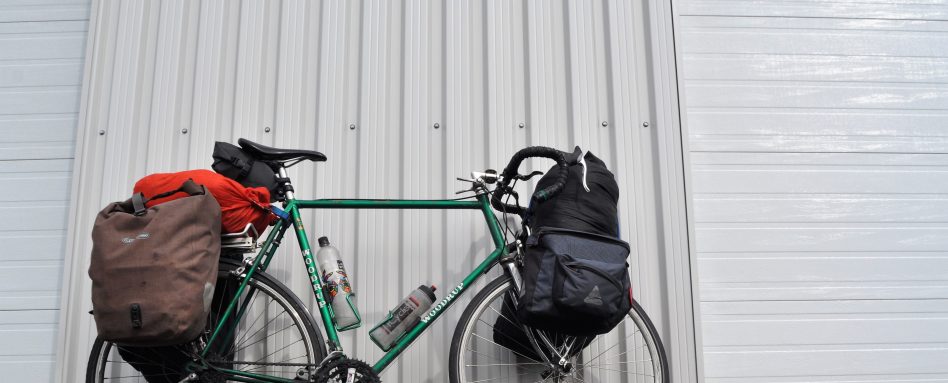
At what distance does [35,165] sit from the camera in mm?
3789

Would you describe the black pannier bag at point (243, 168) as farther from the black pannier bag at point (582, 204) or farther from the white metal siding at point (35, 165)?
the white metal siding at point (35, 165)

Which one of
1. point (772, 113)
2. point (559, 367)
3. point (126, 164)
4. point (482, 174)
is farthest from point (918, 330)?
point (126, 164)

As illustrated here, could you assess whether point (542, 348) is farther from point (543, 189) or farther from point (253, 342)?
point (253, 342)

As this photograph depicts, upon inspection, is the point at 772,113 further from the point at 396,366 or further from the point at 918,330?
the point at 396,366

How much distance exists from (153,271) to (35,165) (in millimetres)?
1757

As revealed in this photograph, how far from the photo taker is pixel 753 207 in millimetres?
3680

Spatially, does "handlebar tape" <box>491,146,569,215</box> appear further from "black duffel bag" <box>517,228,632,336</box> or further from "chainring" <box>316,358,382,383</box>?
"chainring" <box>316,358,382,383</box>

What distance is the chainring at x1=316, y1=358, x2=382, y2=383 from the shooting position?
2713 millimetres

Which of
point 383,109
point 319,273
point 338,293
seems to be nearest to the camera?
point 338,293

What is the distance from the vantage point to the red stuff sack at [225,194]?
9.28 feet

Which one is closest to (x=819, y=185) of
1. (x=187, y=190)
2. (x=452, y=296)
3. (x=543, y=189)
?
(x=543, y=189)

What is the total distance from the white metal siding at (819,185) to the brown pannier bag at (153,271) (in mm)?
2366

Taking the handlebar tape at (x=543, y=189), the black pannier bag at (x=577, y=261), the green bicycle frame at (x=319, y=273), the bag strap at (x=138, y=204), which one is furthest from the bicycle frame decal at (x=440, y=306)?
the bag strap at (x=138, y=204)

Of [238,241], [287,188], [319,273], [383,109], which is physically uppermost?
[383,109]
